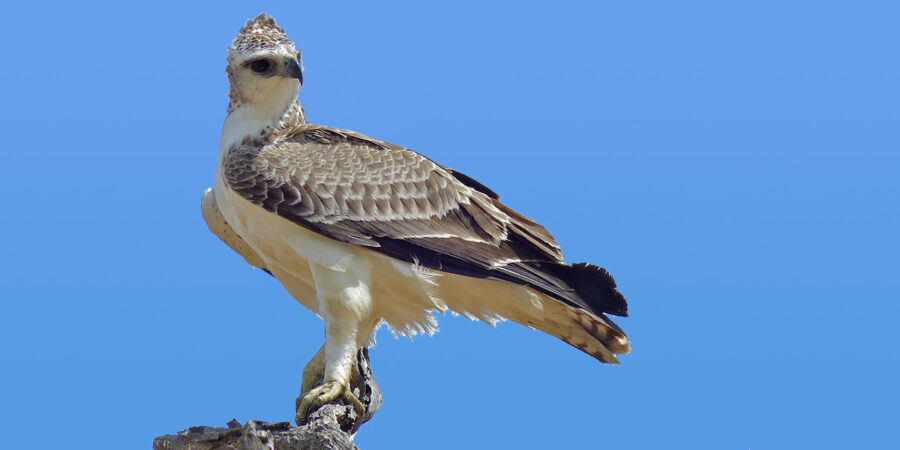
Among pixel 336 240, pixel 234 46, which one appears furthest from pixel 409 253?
pixel 234 46

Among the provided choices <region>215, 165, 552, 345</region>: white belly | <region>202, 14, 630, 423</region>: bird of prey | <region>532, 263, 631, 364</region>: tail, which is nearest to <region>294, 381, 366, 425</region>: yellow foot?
<region>202, 14, 630, 423</region>: bird of prey

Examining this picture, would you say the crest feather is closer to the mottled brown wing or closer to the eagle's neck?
the eagle's neck

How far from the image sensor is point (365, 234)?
8.69 metres

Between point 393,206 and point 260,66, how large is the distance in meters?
1.64

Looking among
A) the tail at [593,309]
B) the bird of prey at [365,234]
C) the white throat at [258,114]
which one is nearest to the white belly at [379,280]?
the bird of prey at [365,234]

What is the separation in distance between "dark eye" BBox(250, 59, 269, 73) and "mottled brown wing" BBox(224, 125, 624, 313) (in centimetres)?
60

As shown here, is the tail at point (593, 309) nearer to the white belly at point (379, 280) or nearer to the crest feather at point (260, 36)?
the white belly at point (379, 280)

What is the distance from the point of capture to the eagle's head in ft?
29.6

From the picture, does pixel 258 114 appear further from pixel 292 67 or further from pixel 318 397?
pixel 318 397

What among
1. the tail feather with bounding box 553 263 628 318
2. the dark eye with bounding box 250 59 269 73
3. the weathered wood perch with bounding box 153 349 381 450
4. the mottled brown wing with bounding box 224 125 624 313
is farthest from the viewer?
the dark eye with bounding box 250 59 269 73

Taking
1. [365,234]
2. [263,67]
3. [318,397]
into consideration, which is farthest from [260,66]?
[318,397]

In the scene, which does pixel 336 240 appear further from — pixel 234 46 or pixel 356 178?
pixel 234 46

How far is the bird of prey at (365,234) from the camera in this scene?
28.5 ft

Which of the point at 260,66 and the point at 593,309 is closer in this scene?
the point at 593,309
